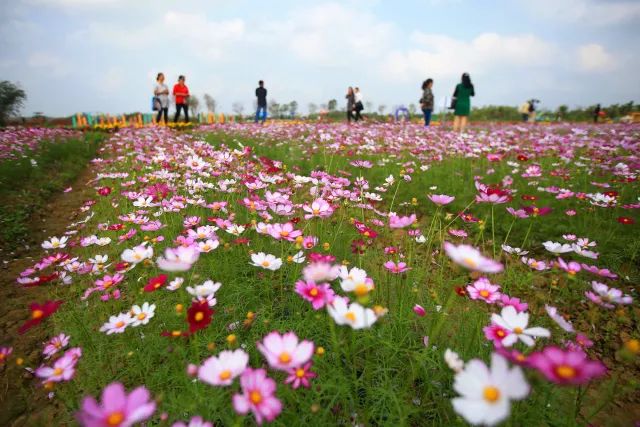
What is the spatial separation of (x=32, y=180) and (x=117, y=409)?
225 inches

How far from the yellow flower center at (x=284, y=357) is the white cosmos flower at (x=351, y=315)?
0.54ft

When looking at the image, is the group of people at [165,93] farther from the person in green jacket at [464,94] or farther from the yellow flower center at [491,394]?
the yellow flower center at [491,394]

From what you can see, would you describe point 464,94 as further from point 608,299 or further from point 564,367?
point 564,367

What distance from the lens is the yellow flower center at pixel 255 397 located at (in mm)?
758

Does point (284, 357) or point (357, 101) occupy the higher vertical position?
point (357, 101)

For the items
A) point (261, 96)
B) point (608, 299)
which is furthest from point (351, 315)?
point (261, 96)

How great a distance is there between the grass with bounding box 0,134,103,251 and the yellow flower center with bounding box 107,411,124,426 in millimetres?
3363

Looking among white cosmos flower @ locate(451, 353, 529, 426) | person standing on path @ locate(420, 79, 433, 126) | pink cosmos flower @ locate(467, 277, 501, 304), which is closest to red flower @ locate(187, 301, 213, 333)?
white cosmos flower @ locate(451, 353, 529, 426)

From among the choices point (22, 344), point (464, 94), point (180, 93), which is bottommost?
point (22, 344)

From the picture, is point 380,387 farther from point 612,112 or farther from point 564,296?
point 612,112

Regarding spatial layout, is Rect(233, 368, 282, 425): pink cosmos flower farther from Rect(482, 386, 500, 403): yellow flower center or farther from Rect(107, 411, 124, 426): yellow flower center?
Rect(482, 386, 500, 403): yellow flower center

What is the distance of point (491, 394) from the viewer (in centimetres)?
71

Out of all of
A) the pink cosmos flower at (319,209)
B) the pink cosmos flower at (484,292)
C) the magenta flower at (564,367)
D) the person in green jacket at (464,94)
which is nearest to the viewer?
the magenta flower at (564,367)

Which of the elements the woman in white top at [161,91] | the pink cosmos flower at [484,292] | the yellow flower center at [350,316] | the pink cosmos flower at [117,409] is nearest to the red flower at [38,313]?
the pink cosmos flower at [117,409]
